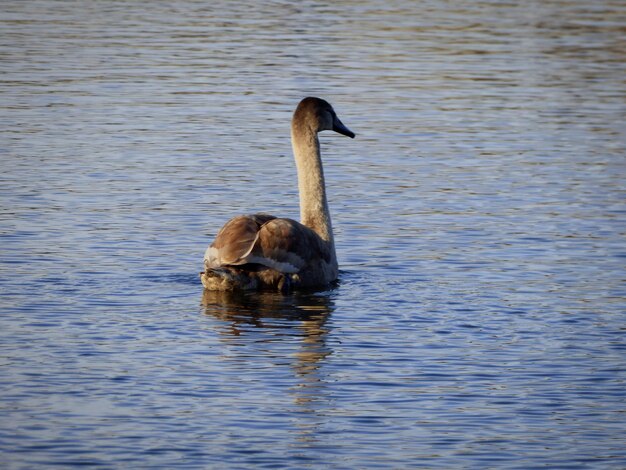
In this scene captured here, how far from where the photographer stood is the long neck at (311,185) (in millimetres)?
15508

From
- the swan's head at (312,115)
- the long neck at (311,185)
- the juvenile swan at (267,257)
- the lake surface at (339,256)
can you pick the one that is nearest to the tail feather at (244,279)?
the juvenile swan at (267,257)

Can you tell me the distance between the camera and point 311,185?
1581 centimetres

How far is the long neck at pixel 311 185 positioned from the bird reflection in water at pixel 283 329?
46.3 inches

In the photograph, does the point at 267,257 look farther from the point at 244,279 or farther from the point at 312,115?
the point at 312,115

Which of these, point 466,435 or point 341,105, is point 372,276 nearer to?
point 466,435

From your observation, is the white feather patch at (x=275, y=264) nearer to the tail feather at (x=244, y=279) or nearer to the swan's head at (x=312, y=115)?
the tail feather at (x=244, y=279)

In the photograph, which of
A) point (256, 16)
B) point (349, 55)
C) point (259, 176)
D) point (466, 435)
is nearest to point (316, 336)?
point (466, 435)

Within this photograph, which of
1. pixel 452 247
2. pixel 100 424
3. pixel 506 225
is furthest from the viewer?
pixel 506 225

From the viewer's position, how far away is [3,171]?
19859mm

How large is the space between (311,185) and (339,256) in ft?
2.85

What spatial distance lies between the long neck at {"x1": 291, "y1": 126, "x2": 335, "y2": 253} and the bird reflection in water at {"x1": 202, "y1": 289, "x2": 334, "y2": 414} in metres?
1.18

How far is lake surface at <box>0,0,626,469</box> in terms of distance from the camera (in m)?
10.1

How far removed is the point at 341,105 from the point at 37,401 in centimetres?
1598

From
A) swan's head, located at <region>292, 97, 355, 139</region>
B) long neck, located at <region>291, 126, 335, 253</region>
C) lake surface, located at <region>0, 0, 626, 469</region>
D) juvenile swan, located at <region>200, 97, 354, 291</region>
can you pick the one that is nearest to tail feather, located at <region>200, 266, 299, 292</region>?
juvenile swan, located at <region>200, 97, 354, 291</region>
